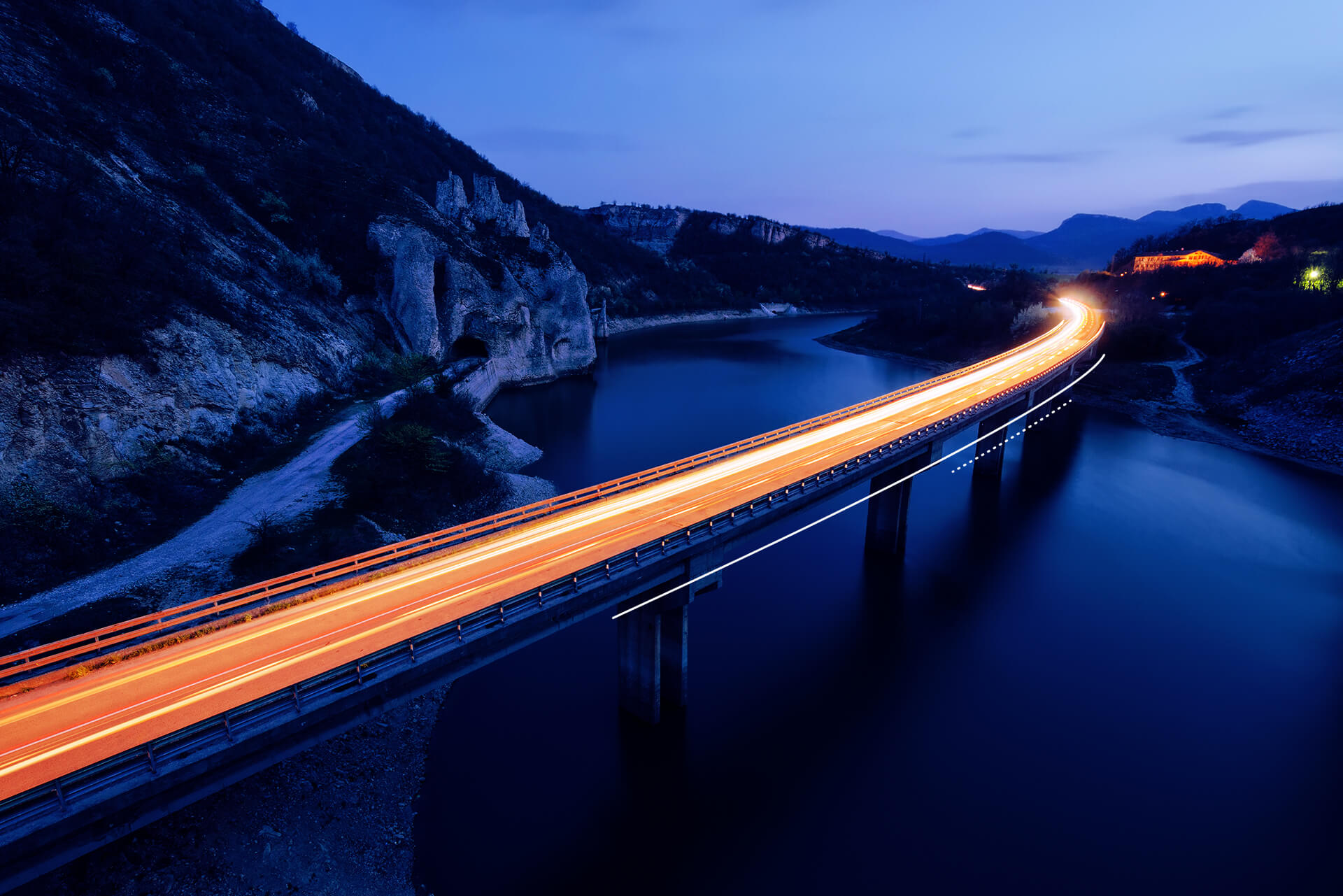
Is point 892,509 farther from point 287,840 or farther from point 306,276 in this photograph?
point 306,276

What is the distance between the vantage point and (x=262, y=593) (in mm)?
18594

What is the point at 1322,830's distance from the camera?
65.5 feet

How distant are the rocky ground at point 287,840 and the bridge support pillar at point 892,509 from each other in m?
26.3

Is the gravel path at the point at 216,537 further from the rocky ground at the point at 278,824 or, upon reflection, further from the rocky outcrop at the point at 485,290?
the rocky outcrop at the point at 485,290

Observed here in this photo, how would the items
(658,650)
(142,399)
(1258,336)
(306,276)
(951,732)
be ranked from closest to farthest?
(658,650), (951,732), (142,399), (306,276), (1258,336)

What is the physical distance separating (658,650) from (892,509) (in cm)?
1913

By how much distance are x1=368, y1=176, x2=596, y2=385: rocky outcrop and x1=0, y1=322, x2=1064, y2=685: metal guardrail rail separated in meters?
40.6

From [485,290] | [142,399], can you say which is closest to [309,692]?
[142,399]

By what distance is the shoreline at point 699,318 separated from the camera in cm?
13950

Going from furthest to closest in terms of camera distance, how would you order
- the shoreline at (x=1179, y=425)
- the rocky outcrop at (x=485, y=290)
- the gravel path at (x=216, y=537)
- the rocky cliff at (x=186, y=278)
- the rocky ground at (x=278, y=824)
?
the rocky outcrop at (x=485, y=290) < the shoreline at (x=1179, y=425) < the rocky cliff at (x=186, y=278) < the gravel path at (x=216, y=537) < the rocky ground at (x=278, y=824)

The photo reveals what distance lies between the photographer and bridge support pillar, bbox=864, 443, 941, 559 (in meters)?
34.3

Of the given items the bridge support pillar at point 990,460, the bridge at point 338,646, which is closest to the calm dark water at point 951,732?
the bridge at point 338,646

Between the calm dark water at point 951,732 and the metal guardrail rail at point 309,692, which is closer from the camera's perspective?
the metal guardrail rail at point 309,692

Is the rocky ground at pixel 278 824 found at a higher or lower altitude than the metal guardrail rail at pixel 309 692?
lower
